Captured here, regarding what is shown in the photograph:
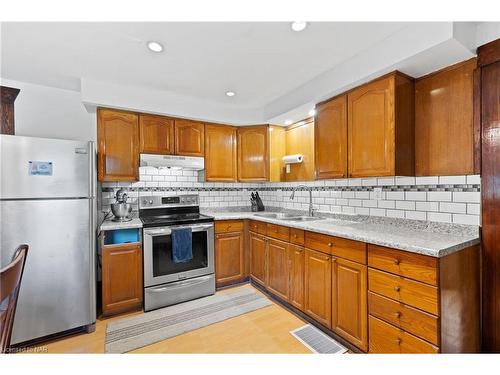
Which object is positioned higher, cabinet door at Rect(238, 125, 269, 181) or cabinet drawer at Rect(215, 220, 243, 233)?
cabinet door at Rect(238, 125, 269, 181)

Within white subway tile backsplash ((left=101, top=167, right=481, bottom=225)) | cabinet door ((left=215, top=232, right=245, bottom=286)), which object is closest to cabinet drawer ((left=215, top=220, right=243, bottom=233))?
cabinet door ((left=215, top=232, right=245, bottom=286))

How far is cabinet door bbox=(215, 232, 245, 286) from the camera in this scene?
3029 mm

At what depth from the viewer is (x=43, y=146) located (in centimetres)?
196

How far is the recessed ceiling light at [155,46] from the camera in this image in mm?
1858

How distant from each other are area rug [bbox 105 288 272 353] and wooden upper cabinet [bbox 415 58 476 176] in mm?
2098


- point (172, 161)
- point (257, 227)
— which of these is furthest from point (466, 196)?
point (172, 161)

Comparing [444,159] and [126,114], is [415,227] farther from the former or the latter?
[126,114]

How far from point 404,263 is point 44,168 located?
2736 mm

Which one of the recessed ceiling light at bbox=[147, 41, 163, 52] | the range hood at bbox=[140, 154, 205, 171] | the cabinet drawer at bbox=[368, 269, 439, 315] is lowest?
the cabinet drawer at bbox=[368, 269, 439, 315]

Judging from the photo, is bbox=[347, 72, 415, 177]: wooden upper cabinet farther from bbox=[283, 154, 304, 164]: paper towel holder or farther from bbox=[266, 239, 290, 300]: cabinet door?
bbox=[266, 239, 290, 300]: cabinet door

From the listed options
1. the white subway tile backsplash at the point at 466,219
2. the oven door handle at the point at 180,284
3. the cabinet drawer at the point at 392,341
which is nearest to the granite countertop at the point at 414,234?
the white subway tile backsplash at the point at 466,219

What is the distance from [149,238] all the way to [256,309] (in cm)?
135

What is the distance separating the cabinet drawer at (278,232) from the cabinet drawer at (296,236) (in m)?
0.06

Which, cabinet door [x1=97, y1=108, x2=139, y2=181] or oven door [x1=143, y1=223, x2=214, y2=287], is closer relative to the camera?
oven door [x1=143, y1=223, x2=214, y2=287]
